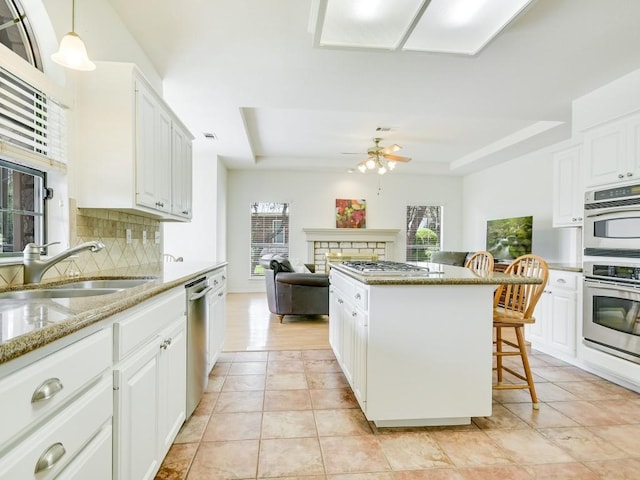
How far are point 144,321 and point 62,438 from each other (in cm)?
56

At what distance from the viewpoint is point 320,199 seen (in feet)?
25.4

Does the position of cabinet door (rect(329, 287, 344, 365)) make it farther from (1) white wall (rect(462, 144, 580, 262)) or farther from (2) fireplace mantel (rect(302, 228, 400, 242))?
(2) fireplace mantel (rect(302, 228, 400, 242))

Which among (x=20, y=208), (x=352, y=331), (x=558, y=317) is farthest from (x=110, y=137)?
(x=558, y=317)

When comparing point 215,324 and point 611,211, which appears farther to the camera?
point 611,211

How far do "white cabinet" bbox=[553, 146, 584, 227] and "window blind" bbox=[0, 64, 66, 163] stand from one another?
4517 mm

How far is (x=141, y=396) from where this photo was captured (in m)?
1.35

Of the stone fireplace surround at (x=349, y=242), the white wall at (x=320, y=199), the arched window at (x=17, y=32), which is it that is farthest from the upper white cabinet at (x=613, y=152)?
the white wall at (x=320, y=199)

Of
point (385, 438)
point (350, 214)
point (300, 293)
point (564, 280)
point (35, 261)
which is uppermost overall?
point (350, 214)

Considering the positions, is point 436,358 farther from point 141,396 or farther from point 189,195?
point 189,195

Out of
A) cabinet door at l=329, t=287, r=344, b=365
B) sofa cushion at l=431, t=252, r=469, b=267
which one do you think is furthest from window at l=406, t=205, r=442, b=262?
cabinet door at l=329, t=287, r=344, b=365

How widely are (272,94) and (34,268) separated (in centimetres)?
263

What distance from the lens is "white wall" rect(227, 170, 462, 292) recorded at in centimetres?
751

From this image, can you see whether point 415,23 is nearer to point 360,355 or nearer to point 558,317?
point 360,355

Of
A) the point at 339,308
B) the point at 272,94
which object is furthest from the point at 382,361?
the point at 272,94
